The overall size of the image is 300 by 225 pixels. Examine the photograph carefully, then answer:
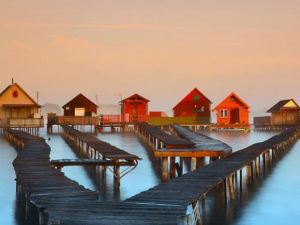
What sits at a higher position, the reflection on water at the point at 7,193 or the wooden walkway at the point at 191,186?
the wooden walkway at the point at 191,186

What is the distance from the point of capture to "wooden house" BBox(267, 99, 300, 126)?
316 ft

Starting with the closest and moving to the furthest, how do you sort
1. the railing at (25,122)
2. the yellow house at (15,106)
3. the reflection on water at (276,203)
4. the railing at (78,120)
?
the reflection on water at (276,203)
the railing at (25,122)
the yellow house at (15,106)
the railing at (78,120)

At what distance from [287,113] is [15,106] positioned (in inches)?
1788

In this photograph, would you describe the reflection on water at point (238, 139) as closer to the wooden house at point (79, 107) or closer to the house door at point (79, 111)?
the wooden house at point (79, 107)

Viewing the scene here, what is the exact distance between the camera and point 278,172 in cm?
3441

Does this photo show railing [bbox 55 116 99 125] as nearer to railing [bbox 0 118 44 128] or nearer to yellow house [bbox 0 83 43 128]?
yellow house [bbox 0 83 43 128]

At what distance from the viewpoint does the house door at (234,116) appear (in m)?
94.7

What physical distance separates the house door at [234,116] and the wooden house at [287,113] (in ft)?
25.1

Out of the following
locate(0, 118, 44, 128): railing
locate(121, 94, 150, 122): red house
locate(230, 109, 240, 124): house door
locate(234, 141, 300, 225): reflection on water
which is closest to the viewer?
locate(234, 141, 300, 225): reflection on water

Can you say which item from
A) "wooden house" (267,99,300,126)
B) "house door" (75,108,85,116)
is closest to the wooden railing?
"house door" (75,108,85,116)

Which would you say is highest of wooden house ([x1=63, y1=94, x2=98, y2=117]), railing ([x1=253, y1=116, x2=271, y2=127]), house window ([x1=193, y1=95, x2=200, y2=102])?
house window ([x1=193, y1=95, x2=200, y2=102])

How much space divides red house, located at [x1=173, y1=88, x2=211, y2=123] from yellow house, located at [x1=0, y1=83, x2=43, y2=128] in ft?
86.0

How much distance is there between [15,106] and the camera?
79.3 metres

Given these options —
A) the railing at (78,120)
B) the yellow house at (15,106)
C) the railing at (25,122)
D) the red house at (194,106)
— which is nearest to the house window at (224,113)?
the red house at (194,106)
